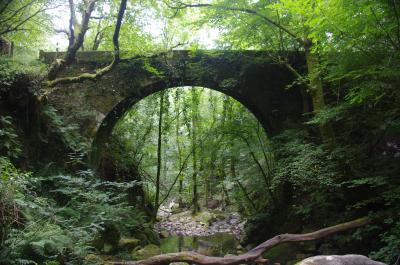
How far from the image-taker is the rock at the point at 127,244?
707 cm

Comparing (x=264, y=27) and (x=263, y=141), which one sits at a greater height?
(x=264, y=27)

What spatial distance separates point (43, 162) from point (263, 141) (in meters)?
5.68

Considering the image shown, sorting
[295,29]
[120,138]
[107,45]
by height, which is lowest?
[120,138]

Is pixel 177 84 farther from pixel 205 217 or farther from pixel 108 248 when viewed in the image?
pixel 205 217

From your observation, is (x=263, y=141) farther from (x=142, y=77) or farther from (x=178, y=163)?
(x=178, y=163)

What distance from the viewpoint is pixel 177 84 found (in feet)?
28.4

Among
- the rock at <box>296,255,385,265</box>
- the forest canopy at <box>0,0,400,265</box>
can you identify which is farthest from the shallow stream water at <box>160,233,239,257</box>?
→ the rock at <box>296,255,385,265</box>

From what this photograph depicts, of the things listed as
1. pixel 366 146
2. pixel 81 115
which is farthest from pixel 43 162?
pixel 366 146

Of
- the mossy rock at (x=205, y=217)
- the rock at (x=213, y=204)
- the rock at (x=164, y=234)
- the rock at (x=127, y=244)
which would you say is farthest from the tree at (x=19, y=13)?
the rock at (x=213, y=204)

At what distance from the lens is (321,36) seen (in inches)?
184

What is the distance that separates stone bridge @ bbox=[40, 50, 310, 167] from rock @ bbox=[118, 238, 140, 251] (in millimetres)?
2131

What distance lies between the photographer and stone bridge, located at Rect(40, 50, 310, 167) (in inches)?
322

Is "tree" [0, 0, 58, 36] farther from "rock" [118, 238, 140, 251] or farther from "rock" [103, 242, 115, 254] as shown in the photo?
"rock" [118, 238, 140, 251]

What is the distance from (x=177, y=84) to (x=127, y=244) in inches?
161
